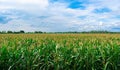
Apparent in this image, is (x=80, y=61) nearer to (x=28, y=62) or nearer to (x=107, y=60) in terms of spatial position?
(x=107, y=60)

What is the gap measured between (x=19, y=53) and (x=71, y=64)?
5.05 feet

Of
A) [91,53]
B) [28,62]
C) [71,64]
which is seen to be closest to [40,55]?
[28,62]

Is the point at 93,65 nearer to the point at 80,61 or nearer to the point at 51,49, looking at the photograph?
the point at 80,61

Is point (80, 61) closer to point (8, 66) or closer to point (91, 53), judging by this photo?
point (91, 53)

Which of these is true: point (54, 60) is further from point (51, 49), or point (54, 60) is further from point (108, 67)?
point (108, 67)

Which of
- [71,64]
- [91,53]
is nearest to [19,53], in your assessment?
[71,64]

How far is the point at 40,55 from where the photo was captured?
8.20 m

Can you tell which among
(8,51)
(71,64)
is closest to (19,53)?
(8,51)

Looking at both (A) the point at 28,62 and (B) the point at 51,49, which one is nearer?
(A) the point at 28,62

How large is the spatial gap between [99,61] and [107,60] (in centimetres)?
27

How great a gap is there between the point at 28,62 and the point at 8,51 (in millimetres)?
752

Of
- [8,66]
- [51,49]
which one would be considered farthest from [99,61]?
[8,66]

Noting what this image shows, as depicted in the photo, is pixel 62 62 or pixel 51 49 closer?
pixel 62 62

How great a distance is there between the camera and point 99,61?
8.13 meters
